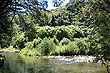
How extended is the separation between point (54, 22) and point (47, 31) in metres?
35.7

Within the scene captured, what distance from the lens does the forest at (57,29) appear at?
556cm

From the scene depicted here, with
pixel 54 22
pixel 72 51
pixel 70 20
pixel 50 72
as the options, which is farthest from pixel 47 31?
pixel 70 20

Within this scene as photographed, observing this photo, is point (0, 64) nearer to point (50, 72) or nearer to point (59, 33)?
point (50, 72)

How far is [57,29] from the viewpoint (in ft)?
154

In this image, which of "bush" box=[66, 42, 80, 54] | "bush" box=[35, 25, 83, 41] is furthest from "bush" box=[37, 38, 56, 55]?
"bush" box=[35, 25, 83, 41]

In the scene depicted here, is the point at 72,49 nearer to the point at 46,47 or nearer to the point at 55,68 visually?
the point at 46,47

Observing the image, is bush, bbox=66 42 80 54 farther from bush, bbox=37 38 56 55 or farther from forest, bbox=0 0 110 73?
bush, bbox=37 38 56 55

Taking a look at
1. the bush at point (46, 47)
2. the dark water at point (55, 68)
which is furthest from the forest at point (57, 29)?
the dark water at point (55, 68)

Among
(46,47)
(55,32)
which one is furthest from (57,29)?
(46,47)

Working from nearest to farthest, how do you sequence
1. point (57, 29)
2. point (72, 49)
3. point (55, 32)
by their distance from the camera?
point (72, 49) → point (55, 32) → point (57, 29)

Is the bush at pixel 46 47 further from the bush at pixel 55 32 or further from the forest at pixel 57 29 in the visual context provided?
the bush at pixel 55 32

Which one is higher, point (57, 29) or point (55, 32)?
point (57, 29)

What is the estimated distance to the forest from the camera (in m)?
5.56

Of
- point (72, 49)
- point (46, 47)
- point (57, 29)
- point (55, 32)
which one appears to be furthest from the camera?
point (57, 29)
